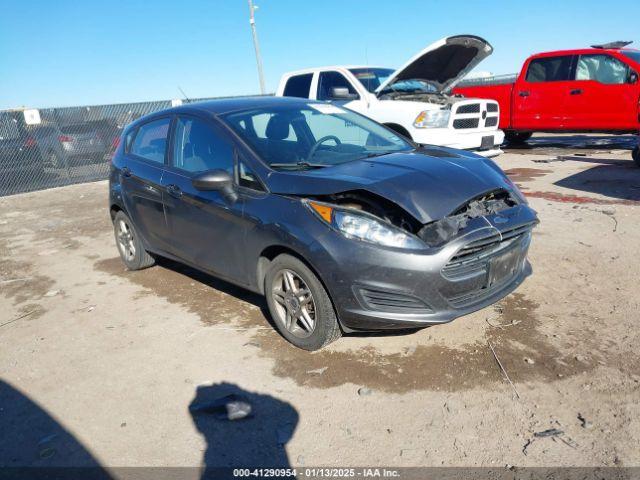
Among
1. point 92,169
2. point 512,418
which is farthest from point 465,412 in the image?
point 92,169

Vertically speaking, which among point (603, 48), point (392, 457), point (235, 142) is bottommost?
point (392, 457)

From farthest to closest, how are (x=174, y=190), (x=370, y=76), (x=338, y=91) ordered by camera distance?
(x=370, y=76)
(x=338, y=91)
(x=174, y=190)

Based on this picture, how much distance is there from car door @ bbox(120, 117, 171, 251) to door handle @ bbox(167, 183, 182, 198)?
18cm

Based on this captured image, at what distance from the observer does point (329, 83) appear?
9.02 m

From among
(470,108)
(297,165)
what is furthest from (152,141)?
(470,108)

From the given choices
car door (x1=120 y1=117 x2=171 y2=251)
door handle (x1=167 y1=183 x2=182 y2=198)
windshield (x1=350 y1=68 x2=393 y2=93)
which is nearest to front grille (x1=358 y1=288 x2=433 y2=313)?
door handle (x1=167 y1=183 x2=182 y2=198)

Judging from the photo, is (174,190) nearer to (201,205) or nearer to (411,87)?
(201,205)

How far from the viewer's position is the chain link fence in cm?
1207

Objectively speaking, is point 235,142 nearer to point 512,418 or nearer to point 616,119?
point 512,418

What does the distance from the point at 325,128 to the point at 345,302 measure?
184 centimetres

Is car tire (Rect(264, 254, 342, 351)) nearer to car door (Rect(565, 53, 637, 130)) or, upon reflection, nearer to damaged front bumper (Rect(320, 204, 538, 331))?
damaged front bumper (Rect(320, 204, 538, 331))

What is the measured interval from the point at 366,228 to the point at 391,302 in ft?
1.56

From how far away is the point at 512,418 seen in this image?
2508mm

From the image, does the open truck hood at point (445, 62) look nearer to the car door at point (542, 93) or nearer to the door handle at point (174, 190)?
the car door at point (542, 93)
